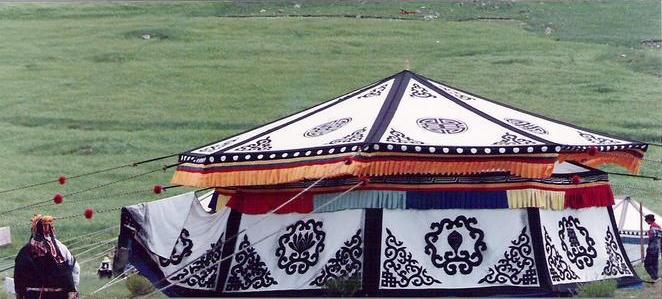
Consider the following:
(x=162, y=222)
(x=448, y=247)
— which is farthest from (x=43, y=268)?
(x=448, y=247)

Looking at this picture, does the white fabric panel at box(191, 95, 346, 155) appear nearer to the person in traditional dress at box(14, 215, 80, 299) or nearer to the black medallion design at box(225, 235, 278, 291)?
the black medallion design at box(225, 235, 278, 291)

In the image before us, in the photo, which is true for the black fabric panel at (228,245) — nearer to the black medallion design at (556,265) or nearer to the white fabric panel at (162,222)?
the white fabric panel at (162,222)

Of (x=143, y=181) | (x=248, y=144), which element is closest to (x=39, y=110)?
(x=143, y=181)

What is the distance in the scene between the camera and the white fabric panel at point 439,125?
9562 mm

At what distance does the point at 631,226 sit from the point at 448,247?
8.59 ft

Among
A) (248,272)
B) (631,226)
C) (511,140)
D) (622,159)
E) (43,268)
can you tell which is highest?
(511,140)

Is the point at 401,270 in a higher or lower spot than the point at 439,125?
lower

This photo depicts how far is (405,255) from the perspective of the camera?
9531 mm

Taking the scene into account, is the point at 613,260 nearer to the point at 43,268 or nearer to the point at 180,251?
the point at 180,251

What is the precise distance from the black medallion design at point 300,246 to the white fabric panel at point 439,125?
0.91 meters

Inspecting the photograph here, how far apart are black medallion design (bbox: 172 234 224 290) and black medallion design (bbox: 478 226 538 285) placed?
2.02 metres

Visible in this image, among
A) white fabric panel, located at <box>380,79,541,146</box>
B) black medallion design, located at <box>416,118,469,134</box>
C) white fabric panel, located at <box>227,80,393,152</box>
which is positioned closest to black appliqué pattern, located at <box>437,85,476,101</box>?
white fabric panel, located at <box>380,79,541,146</box>

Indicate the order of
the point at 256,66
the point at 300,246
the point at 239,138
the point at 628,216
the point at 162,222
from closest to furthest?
the point at 300,246 < the point at 162,222 < the point at 239,138 < the point at 628,216 < the point at 256,66

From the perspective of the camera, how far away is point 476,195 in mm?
9633
